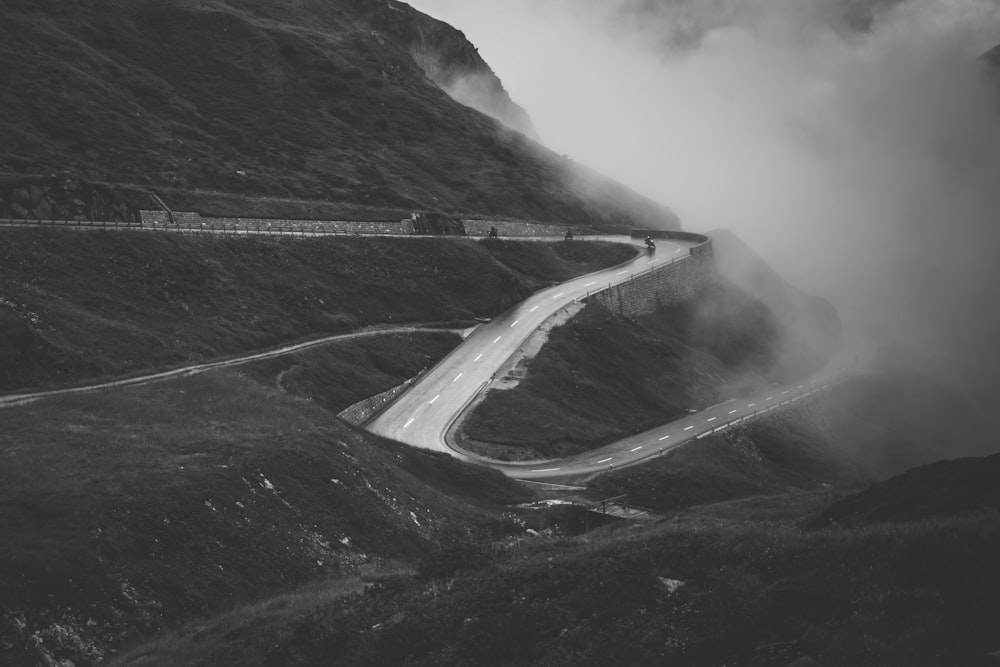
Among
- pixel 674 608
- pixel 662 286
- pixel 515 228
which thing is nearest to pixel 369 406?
pixel 674 608

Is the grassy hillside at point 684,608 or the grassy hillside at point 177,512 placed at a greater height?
the grassy hillside at point 684,608

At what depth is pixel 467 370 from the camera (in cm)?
8475

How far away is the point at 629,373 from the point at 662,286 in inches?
1194

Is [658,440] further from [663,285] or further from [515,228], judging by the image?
[515,228]

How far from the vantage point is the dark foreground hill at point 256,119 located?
381 feet

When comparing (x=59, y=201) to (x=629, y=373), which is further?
(x=629, y=373)

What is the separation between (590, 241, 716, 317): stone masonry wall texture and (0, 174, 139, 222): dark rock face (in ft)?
164

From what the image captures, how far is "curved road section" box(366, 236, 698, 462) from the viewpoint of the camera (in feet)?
228

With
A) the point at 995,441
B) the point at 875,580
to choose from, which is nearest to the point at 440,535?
the point at 875,580

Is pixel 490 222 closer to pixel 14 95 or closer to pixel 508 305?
pixel 508 305

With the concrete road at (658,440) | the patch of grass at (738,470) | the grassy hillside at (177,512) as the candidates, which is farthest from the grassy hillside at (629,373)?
the grassy hillside at (177,512)

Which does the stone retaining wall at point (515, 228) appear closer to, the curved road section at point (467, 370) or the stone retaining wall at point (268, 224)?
the stone retaining wall at point (268, 224)

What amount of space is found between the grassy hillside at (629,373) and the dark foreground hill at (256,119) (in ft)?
110

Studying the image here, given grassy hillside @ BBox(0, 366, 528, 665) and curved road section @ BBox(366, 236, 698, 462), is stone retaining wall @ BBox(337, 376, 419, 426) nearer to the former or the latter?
curved road section @ BBox(366, 236, 698, 462)
